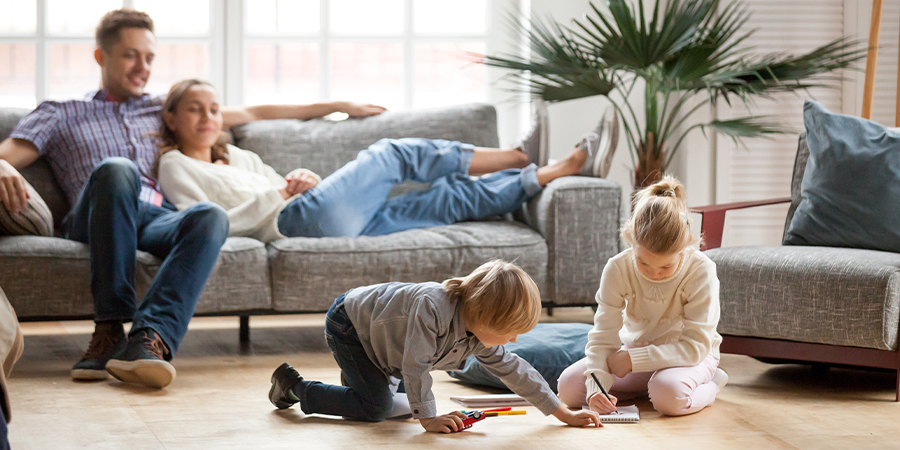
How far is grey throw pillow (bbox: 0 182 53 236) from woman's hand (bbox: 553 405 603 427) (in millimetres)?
1640

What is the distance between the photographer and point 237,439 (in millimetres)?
1755

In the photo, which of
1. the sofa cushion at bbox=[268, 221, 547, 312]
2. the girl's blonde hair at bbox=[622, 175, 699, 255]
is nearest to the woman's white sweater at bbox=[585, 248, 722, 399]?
the girl's blonde hair at bbox=[622, 175, 699, 255]

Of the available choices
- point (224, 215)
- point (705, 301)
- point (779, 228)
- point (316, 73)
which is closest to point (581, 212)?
point (705, 301)

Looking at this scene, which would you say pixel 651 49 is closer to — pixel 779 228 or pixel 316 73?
pixel 779 228

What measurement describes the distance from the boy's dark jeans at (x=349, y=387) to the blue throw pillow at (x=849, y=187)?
4.41 ft

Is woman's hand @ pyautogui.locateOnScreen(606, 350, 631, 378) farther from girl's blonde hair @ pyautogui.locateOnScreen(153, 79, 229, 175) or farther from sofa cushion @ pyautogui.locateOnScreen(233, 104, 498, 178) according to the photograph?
girl's blonde hair @ pyautogui.locateOnScreen(153, 79, 229, 175)

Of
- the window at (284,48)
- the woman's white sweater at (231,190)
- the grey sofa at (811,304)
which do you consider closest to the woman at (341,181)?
the woman's white sweater at (231,190)

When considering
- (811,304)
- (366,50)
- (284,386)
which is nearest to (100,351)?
(284,386)

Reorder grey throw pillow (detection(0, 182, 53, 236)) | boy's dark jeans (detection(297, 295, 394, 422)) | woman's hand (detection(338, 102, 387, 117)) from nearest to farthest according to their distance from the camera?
boy's dark jeans (detection(297, 295, 394, 422)) < grey throw pillow (detection(0, 182, 53, 236)) < woman's hand (detection(338, 102, 387, 117))

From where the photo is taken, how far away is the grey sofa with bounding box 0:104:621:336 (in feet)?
8.15

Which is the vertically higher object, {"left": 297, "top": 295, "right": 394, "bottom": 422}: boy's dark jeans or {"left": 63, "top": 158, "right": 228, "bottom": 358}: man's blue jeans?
{"left": 63, "top": 158, "right": 228, "bottom": 358}: man's blue jeans

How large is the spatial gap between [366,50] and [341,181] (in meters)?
1.35

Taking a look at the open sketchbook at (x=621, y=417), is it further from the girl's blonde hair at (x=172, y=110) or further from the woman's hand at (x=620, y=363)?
the girl's blonde hair at (x=172, y=110)

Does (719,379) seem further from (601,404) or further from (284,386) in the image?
(284,386)
